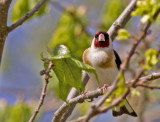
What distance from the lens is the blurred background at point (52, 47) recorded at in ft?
14.0

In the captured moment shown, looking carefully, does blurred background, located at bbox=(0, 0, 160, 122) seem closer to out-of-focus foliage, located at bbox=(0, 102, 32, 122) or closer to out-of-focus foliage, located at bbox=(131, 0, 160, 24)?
out-of-focus foliage, located at bbox=(0, 102, 32, 122)

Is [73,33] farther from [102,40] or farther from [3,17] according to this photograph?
[3,17]

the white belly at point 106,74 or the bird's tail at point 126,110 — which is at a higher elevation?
the white belly at point 106,74

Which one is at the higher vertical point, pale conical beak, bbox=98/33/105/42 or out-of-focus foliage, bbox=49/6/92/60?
out-of-focus foliage, bbox=49/6/92/60

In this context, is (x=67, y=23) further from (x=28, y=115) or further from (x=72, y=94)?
(x=72, y=94)

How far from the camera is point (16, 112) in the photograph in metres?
4.15

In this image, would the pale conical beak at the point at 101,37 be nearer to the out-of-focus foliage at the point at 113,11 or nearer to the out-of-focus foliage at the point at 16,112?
the out-of-focus foliage at the point at 16,112

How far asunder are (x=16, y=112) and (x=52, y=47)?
2.76 ft

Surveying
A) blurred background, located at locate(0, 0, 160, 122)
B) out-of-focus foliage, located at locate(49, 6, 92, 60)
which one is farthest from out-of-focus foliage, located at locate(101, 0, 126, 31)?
out-of-focus foliage, located at locate(49, 6, 92, 60)

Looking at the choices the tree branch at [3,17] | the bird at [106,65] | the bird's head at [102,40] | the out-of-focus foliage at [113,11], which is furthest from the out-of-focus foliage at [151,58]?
the out-of-focus foliage at [113,11]

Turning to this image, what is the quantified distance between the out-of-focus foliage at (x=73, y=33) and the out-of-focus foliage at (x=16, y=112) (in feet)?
2.51

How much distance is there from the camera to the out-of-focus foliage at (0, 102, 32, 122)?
4.11 metres

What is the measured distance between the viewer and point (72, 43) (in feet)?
14.8

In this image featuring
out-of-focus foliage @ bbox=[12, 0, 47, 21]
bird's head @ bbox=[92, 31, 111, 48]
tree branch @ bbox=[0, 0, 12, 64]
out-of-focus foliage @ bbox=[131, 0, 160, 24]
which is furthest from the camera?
out-of-focus foliage @ bbox=[12, 0, 47, 21]
